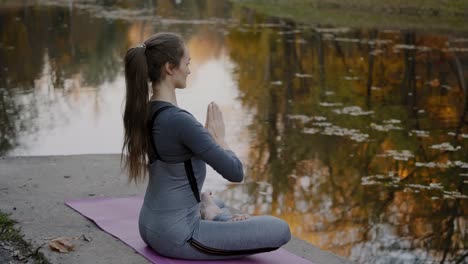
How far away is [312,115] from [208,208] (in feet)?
23.6

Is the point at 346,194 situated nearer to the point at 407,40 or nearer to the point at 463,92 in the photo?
the point at 463,92

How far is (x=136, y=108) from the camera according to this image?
15.7 feet

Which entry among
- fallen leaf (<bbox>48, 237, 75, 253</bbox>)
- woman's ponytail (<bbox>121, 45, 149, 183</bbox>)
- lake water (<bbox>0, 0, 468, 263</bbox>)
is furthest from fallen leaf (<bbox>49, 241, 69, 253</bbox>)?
lake water (<bbox>0, 0, 468, 263</bbox>)

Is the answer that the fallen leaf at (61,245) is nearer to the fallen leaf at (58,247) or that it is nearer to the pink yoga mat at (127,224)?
the fallen leaf at (58,247)

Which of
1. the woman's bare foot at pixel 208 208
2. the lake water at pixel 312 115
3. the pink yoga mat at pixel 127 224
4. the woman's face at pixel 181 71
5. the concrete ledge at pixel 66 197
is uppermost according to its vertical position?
the woman's face at pixel 181 71

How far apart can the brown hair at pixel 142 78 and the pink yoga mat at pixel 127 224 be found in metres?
0.52

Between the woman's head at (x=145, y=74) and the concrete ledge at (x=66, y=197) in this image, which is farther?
the concrete ledge at (x=66, y=197)

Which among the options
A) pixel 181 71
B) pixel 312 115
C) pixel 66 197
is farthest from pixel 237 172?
pixel 312 115

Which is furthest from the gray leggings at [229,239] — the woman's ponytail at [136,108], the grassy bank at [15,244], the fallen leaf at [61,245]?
the grassy bank at [15,244]

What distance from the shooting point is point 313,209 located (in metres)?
7.78

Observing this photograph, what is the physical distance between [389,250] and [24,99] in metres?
7.88

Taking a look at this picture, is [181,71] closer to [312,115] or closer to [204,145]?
[204,145]

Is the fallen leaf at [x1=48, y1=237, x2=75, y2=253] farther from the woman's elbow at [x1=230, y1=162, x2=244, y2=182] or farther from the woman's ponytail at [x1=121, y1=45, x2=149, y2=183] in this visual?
the woman's elbow at [x1=230, y1=162, x2=244, y2=182]

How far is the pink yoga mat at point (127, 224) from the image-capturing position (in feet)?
16.4
